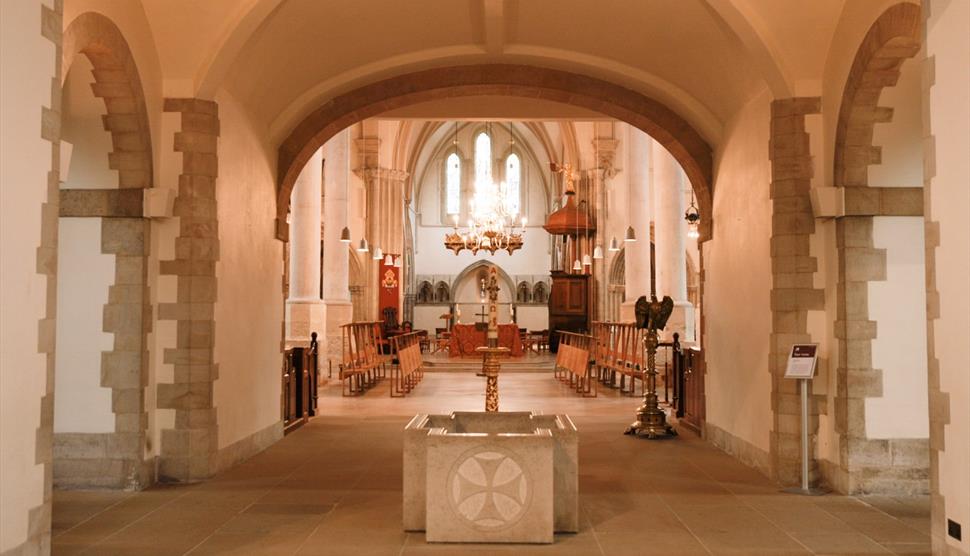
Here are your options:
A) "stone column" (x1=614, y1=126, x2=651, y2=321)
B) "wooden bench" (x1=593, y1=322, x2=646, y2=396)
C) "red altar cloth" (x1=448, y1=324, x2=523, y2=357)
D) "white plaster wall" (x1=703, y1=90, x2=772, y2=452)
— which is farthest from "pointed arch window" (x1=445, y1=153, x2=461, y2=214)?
"white plaster wall" (x1=703, y1=90, x2=772, y2=452)

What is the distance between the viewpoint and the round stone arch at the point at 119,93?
5.12m

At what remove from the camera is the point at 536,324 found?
33.7 m

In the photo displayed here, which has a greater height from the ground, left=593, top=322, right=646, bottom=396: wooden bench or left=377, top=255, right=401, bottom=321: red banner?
left=377, top=255, right=401, bottom=321: red banner

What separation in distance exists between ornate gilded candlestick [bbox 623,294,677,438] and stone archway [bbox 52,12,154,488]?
4698mm

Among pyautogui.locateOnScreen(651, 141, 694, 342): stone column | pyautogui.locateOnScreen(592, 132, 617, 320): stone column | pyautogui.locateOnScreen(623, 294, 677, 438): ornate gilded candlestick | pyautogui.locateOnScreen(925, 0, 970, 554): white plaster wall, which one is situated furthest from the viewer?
pyautogui.locateOnScreen(592, 132, 617, 320): stone column

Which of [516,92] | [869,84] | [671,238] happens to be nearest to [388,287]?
[671,238]

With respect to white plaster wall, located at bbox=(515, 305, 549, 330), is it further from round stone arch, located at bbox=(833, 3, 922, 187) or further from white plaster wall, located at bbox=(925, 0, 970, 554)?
white plaster wall, located at bbox=(925, 0, 970, 554)

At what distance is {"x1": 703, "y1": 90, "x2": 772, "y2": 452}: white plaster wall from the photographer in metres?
6.57

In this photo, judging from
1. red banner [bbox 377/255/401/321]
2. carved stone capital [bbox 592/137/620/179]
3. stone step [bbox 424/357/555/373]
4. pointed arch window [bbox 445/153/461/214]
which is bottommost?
stone step [bbox 424/357/555/373]

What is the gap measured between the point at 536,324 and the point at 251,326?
26.6 meters

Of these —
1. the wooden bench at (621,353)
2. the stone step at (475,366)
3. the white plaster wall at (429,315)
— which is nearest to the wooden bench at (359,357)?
the stone step at (475,366)

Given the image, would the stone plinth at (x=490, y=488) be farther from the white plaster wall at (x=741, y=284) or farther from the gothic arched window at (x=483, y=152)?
the gothic arched window at (x=483, y=152)

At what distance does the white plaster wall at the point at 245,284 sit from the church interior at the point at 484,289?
45 mm

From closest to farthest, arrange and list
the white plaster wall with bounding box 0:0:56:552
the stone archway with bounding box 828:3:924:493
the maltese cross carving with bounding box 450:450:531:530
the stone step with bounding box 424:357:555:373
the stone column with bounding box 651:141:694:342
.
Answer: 1. the white plaster wall with bounding box 0:0:56:552
2. the maltese cross carving with bounding box 450:450:531:530
3. the stone archway with bounding box 828:3:924:493
4. the stone column with bounding box 651:141:694:342
5. the stone step with bounding box 424:357:555:373
